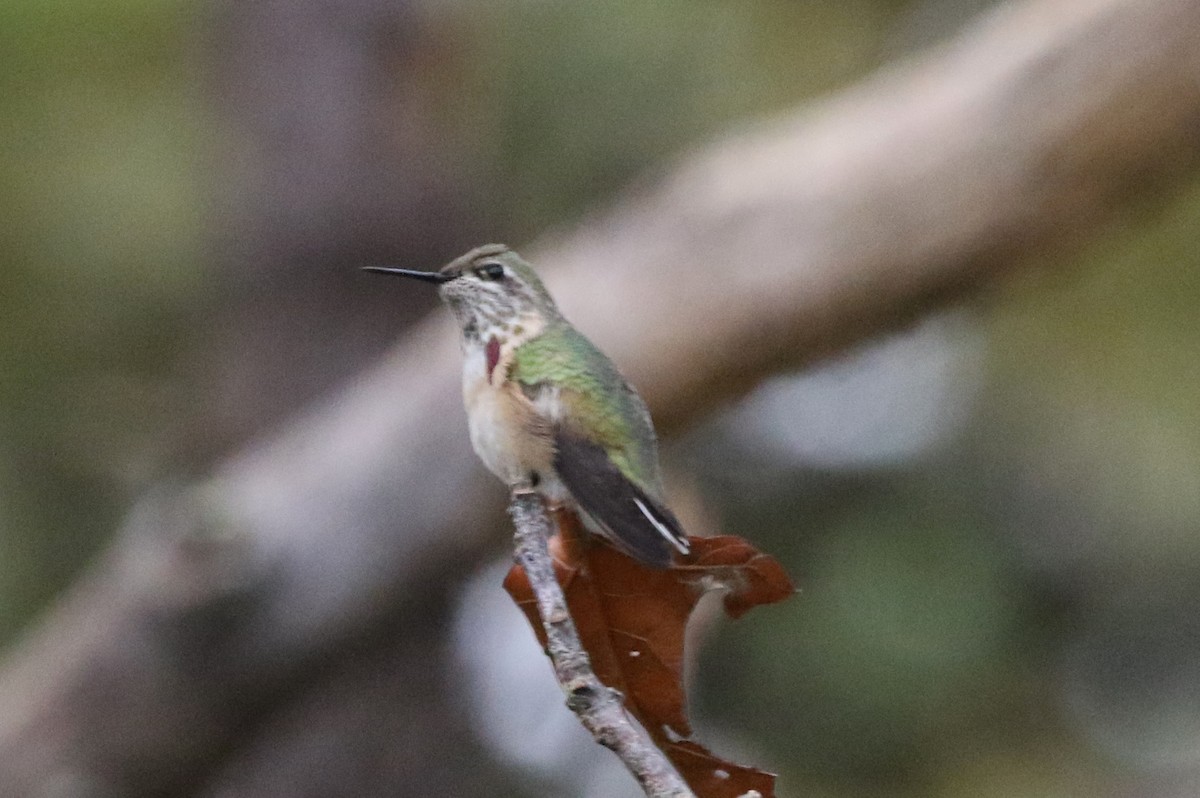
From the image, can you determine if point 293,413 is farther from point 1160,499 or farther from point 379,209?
point 1160,499

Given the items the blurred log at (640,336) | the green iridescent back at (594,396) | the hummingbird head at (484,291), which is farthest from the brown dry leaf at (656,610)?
the blurred log at (640,336)

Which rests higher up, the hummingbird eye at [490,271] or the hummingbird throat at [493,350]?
the hummingbird eye at [490,271]

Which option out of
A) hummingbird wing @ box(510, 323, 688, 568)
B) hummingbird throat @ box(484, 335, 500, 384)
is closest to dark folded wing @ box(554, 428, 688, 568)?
hummingbird wing @ box(510, 323, 688, 568)

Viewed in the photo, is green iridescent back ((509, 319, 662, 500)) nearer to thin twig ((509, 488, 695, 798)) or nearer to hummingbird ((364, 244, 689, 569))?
hummingbird ((364, 244, 689, 569))

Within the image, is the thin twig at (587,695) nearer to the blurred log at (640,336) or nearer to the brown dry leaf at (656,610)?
the brown dry leaf at (656,610)

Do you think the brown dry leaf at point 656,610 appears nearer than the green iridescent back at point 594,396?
Yes

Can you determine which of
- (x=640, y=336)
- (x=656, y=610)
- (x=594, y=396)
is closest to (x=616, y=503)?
(x=656, y=610)
